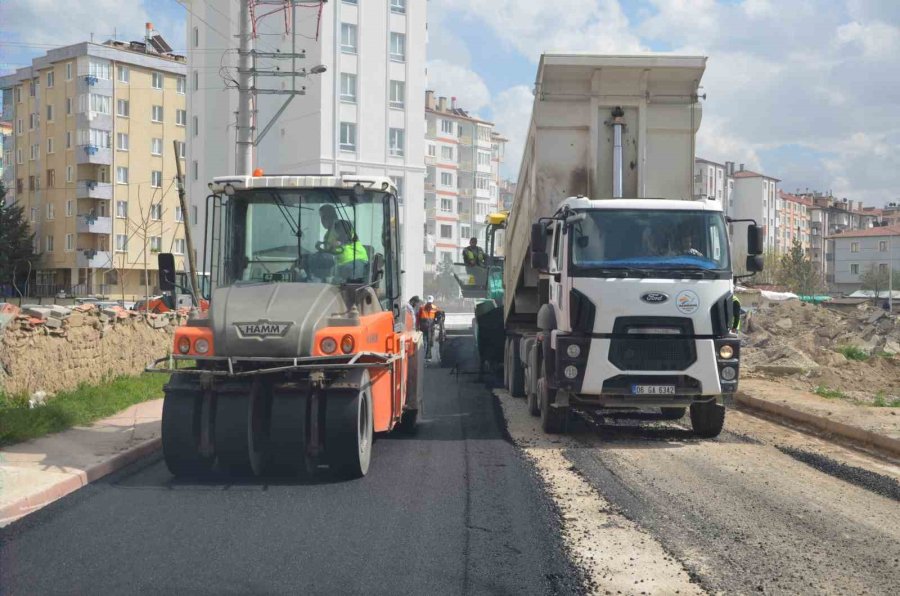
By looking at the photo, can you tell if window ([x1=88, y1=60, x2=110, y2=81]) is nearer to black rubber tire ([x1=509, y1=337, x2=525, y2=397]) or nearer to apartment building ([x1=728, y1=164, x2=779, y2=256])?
black rubber tire ([x1=509, y1=337, x2=525, y2=397])

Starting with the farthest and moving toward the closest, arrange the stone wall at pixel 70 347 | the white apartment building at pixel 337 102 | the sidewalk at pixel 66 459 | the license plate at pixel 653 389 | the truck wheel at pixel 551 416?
the white apartment building at pixel 337 102, the stone wall at pixel 70 347, the truck wheel at pixel 551 416, the license plate at pixel 653 389, the sidewalk at pixel 66 459

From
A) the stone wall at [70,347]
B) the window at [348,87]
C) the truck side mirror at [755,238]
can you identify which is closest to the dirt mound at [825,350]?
the truck side mirror at [755,238]

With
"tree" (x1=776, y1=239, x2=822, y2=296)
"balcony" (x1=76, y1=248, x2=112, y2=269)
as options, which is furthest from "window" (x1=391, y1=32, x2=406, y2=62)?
"tree" (x1=776, y1=239, x2=822, y2=296)

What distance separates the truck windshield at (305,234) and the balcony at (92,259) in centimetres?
5475

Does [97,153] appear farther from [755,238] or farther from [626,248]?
[755,238]

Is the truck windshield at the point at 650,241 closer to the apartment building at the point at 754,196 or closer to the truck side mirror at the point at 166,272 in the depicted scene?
the truck side mirror at the point at 166,272

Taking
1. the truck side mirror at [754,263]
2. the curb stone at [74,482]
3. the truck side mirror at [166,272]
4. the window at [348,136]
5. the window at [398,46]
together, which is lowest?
the curb stone at [74,482]

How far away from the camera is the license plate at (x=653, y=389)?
10.6 metres

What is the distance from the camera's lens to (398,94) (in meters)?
53.0

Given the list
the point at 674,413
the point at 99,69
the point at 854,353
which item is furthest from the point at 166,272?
the point at 99,69

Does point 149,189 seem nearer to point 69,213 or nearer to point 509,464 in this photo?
point 69,213

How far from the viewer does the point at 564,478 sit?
28.6 ft

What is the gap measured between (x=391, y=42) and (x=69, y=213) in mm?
24531

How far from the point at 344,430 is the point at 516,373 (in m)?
7.89
